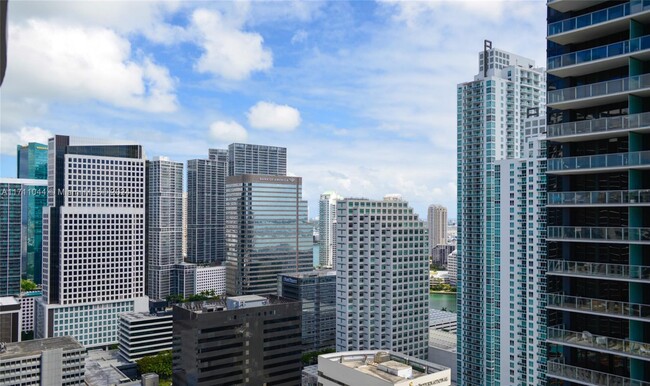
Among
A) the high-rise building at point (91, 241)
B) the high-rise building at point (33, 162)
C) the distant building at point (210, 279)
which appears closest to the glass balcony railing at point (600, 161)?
the high-rise building at point (91, 241)

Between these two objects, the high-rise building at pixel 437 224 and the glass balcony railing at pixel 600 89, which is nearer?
the glass balcony railing at pixel 600 89

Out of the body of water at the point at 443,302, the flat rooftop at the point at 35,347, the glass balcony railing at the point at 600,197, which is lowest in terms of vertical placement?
the body of water at the point at 443,302

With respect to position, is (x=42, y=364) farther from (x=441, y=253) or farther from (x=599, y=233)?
(x=441, y=253)

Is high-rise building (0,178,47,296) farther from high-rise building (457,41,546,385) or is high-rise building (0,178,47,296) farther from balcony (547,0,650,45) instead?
balcony (547,0,650,45)

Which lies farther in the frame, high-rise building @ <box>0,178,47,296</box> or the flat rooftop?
high-rise building @ <box>0,178,47,296</box>

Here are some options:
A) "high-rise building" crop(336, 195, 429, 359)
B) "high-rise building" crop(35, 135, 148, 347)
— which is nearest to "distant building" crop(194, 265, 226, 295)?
"high-rise building" crop(35, 135, 148, 347)

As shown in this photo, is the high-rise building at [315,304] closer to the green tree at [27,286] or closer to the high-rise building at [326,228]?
the green tree at [27,286]

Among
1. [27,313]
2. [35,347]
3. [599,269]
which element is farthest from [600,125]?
[27,313]

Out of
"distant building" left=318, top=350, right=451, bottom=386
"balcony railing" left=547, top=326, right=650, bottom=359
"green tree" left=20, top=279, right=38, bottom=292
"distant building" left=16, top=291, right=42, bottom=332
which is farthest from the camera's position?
"green tree" left=20, top=279, right=38, bottom=292
